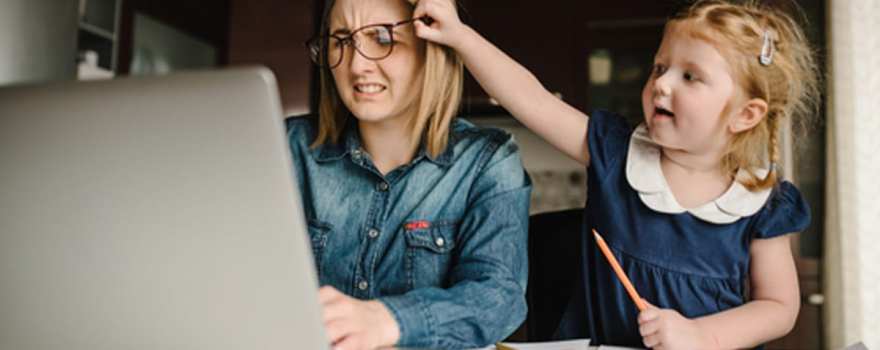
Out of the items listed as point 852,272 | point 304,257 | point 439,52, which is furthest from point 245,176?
point 852,272

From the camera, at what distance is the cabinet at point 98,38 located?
2949mm

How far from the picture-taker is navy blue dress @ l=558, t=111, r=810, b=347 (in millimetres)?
945

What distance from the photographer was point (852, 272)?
237cm

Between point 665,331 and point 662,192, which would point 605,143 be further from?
point 665,331

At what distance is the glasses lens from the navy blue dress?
0.99 feet

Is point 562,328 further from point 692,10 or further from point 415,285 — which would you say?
point 692,10

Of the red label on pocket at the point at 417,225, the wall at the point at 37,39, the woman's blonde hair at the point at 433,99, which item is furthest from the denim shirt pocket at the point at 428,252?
the wall at the point at 37,39

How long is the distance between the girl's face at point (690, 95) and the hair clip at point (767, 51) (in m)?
0.05

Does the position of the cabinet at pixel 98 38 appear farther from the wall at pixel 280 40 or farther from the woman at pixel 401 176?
the woman at pixel 401 176

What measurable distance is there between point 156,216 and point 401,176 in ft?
1.84

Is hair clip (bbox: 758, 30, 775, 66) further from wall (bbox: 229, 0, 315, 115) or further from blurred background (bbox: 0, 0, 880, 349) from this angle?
wall (bbox: 229, 0, 315, 115)

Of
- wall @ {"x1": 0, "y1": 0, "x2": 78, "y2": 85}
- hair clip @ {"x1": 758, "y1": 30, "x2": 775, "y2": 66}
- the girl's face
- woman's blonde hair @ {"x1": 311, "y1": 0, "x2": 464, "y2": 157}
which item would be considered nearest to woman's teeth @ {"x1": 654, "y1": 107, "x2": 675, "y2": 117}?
the girl's face

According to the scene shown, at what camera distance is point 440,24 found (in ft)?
3.02

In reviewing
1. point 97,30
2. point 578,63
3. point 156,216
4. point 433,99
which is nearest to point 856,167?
point 578,63
